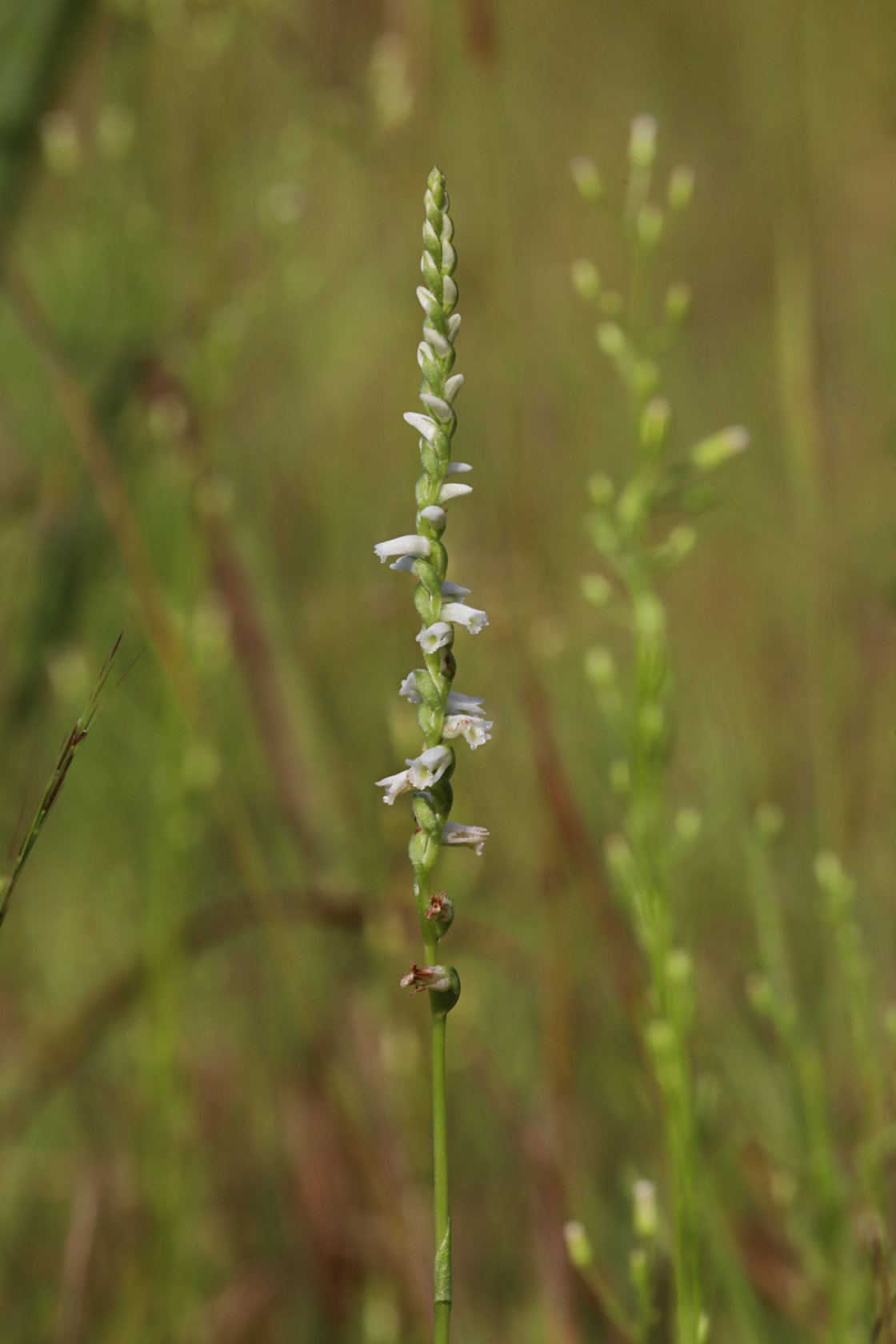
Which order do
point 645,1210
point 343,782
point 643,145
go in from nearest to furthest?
1. point 645,1210
2. point 643,145
3. point 343,782

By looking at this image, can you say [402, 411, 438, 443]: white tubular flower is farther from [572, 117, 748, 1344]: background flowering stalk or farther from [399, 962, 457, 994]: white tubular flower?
[572, 117, 748, 1344]: background flowering stalk

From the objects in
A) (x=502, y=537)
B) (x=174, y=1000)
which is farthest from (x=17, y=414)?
(x=174, y=1000)

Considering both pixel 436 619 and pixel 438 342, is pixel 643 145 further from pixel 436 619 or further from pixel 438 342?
pixel 436 619

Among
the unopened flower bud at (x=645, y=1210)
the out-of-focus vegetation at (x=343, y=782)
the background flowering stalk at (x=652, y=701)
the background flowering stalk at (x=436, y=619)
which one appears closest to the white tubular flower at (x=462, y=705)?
the background flowering stalk at (x=436, y=619)

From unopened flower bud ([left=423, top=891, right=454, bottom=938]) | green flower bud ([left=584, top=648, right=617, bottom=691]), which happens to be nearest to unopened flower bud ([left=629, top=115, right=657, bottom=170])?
green flower bud ([left=584, top=648, right=617, bottom=691])

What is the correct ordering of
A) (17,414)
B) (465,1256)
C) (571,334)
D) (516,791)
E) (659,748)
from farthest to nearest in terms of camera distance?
(571,334)
(17,414)
(516,791)
(465,1256)
(659,748)

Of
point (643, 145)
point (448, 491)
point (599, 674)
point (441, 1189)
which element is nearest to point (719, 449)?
point (599, 674)

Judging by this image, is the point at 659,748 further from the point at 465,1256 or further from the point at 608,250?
the point at 608,250
